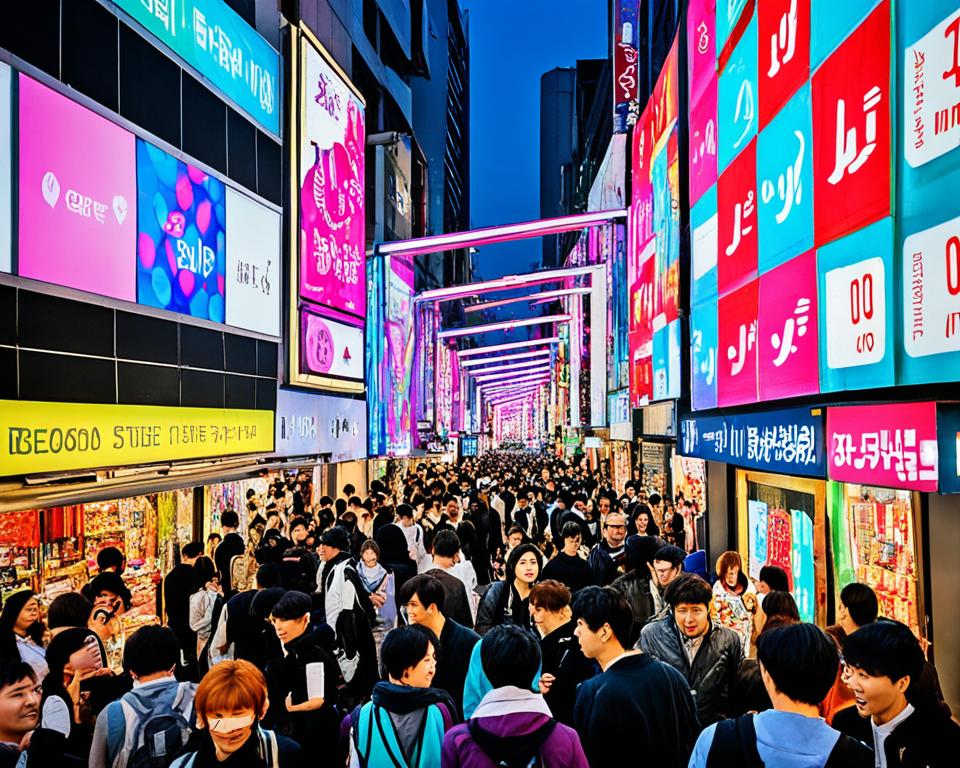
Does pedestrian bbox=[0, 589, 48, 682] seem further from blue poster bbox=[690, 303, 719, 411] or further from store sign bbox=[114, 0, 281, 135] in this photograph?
blue poster bbox=[690, 303, 719, 411]

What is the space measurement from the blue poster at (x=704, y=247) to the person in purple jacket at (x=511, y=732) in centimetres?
745

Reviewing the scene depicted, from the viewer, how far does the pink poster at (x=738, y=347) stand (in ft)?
26.9

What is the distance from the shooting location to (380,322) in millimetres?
18734

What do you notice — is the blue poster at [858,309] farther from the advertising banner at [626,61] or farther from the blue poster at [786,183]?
the advertising banner at [626,61]

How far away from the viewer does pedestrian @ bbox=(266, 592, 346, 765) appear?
436 centimetres

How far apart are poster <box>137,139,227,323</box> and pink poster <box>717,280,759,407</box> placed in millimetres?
6058

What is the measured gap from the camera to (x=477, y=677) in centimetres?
439

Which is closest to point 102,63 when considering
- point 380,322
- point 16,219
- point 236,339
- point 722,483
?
point 16,219

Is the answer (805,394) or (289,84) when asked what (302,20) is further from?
(805,394)

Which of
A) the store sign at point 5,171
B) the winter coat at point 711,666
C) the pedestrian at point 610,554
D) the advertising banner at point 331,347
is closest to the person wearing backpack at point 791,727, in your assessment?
the winter coat at point 711,666

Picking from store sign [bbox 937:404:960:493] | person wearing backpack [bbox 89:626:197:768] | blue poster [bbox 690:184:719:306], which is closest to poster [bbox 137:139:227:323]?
person wearing backpack [bbox 89:626:197:768]

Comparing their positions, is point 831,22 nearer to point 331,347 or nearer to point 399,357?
point 331,347

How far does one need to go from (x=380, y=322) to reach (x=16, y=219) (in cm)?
1219

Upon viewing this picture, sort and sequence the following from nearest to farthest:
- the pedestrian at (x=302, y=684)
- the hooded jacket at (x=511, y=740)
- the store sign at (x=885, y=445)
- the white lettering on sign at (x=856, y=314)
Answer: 1. the hooded jacket at (x=511, y=740)
2. the store sign at (x=885, y=445)
3. the pedestrian at (x=302, y=684)
4. the white lettering on sign at (x=856, y=314)
